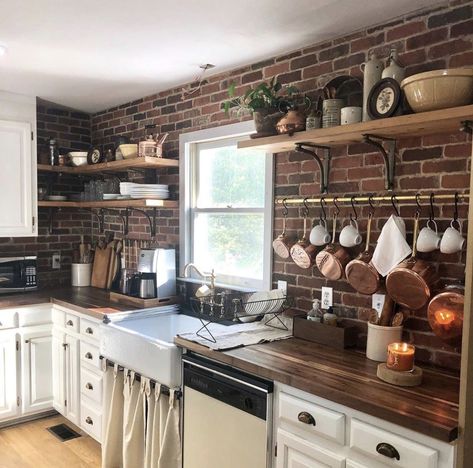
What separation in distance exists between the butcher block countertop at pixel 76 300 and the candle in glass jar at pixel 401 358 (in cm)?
181

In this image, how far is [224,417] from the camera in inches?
86.2

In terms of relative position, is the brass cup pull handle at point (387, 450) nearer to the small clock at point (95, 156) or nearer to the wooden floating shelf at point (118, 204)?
the wooden floating shelf at point (118, 204)

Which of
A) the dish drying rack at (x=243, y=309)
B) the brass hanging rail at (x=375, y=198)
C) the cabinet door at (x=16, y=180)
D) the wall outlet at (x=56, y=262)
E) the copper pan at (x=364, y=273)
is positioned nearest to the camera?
the brass hanging rail at (x=375, y=198)

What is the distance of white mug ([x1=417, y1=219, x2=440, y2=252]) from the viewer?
1.98 metres

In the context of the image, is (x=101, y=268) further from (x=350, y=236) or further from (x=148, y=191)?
(x=350, y=236)

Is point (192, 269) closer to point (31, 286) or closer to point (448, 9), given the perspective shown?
point (31, 286)

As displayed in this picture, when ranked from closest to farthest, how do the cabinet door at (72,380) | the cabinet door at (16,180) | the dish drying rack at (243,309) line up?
1. the dish drying rack at (243,309)
2. the cabinet door at (72,380)
3. the cabinet door at (16,180)

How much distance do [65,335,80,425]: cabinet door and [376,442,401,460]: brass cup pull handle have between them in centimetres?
236

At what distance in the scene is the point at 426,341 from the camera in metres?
2.10

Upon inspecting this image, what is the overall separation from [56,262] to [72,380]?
1.19 m

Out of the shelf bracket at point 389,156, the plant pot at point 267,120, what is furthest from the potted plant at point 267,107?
the shelf bracket at point 389,156

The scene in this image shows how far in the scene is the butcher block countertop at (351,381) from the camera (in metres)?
1.55

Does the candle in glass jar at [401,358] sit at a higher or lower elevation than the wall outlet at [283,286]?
lower

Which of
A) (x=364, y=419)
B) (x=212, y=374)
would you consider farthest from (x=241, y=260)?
(x=364, y=419)
